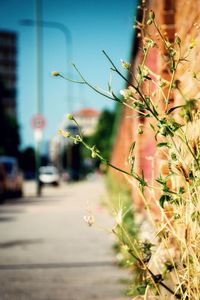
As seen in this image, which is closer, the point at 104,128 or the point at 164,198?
the point at 164,198

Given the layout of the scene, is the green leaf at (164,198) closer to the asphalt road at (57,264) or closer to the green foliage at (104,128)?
the asphalt road at (57,264)

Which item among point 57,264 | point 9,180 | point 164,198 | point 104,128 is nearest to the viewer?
point 164,198

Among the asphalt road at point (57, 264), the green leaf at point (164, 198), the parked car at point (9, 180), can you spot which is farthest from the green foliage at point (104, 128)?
the green leaf at point (164, 198)

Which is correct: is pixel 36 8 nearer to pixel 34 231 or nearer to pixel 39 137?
pixel 39 137

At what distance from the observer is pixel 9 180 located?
62.0 feet

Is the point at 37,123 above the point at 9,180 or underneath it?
above

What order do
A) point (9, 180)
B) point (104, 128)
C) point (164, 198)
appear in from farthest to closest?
point (104, 128)
point (9, 180)
point (164, 198)

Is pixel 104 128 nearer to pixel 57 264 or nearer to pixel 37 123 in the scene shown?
pixel 37 123

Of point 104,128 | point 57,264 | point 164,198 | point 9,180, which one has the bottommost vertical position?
point 9,180

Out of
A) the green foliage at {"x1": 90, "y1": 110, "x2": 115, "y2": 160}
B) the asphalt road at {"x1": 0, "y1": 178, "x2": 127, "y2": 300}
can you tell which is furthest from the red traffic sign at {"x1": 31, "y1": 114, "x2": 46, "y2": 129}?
the green foliage at {"x1": 90, "y1": 110, "x2": 115, "y2": 160}

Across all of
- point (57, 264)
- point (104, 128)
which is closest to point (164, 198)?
point (57, 264)

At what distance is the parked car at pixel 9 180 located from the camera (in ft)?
56.5

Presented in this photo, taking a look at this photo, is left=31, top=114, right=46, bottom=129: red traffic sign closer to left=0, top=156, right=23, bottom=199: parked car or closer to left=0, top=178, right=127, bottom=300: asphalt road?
left=0, top=156, right=23, bottom=199: parked car

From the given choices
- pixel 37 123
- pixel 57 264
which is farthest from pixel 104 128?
pixel 57 264
